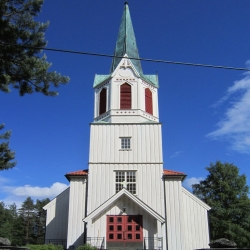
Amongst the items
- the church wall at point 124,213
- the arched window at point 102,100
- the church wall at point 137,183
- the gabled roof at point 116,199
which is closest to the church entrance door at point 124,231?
the church wall at point 124,213

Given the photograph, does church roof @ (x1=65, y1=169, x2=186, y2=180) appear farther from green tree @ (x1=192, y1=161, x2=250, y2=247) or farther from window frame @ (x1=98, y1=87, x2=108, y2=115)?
green tree @ (x1=192, y1=161, x2=250, y2=247)

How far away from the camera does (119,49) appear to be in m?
28.4

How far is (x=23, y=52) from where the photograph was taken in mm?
11719

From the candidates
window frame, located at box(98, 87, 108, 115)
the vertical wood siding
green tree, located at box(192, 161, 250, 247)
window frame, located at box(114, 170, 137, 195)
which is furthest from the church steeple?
green tree, located at box(192, 161, 250, 247)

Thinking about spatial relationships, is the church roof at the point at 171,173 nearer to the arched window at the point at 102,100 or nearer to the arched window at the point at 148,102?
the arched window at the point at 148,102

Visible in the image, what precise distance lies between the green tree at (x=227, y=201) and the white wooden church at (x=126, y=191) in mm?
15460

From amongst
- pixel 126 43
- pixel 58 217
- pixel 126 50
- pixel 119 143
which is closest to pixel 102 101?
pixel 119 143

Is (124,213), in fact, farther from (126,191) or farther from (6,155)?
(6,155)

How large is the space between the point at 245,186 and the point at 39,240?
51.2 m

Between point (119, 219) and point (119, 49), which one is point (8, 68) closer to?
point (119, 219)

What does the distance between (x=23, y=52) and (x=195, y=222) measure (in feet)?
55.8

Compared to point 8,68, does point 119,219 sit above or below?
below

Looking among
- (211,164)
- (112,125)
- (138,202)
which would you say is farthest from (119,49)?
(211,164)

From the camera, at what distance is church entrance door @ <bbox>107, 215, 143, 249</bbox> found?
19.8 metres
